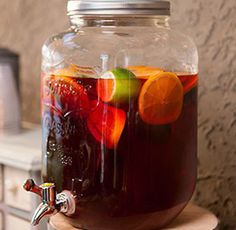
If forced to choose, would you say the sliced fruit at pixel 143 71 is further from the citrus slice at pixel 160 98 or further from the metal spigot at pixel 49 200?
the metal spigot at pixel 49 200

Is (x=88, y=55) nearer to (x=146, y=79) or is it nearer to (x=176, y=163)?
(x=146, y=79)

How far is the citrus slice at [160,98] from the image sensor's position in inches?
33.1

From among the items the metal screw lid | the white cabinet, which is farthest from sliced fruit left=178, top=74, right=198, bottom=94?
the white cabinet

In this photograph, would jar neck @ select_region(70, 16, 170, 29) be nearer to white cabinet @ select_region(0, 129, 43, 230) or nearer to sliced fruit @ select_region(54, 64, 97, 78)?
sliced fruit @ select_region(54, 64, 97, 78)

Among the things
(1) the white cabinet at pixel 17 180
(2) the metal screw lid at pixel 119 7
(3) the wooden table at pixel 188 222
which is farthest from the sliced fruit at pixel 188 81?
(1) the white cabinet at pixel 17 180

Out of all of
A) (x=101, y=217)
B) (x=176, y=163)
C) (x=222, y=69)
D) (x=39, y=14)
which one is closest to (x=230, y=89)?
(x=222, y=69)

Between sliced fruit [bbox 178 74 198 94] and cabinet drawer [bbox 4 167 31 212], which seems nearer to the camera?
sliced fruit [bbox 178 74 198 94]

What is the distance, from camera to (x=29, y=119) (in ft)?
5.08

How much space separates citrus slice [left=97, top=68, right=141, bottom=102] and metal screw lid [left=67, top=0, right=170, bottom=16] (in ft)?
0.30

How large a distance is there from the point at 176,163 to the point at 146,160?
2.2 inches

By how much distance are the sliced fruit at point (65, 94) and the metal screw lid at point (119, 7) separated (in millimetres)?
105

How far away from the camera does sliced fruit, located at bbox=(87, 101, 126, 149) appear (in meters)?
0.84

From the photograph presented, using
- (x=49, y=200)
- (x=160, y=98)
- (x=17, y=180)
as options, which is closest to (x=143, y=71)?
(x=160, y=98)

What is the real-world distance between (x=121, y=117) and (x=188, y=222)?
0.72 feet
